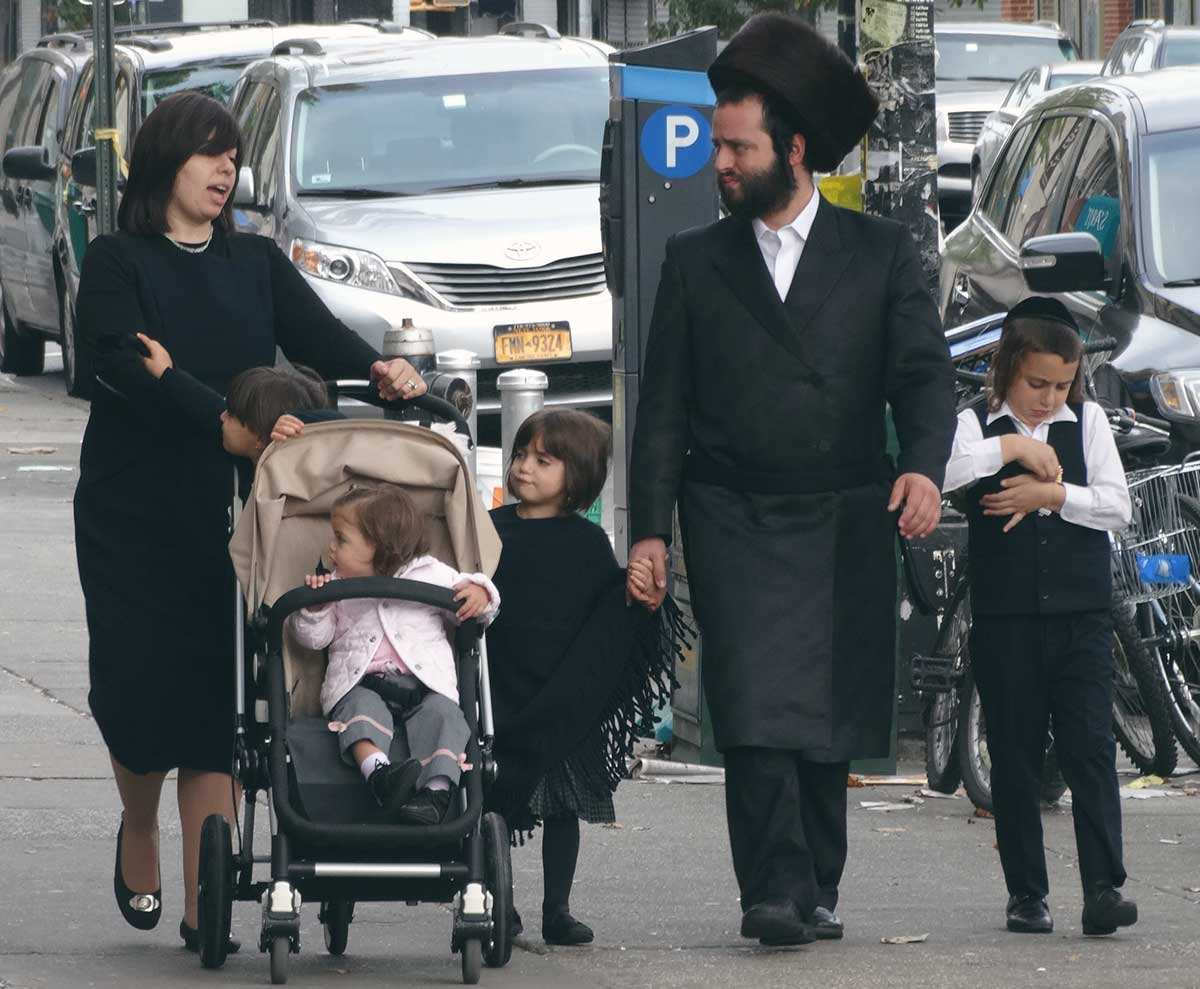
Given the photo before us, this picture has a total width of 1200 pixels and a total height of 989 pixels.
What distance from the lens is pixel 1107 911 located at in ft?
21.5

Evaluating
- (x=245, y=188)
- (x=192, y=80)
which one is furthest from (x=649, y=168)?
(x=192, y=80)

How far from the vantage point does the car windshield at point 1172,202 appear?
418 inches

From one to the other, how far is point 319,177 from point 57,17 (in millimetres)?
31813

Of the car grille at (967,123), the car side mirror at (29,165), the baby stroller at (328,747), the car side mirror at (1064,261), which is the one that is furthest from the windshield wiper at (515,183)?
the car grille at (967,123)

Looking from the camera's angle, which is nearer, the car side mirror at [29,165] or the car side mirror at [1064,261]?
the car side mirror at [1064,261]

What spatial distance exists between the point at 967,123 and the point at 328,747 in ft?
78.8

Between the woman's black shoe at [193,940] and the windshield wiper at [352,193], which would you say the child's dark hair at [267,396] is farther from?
the windshield wiper at [352,193]

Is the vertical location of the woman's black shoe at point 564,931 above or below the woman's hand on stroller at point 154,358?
below

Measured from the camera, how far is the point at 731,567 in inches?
255

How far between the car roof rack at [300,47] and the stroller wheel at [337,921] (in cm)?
1066

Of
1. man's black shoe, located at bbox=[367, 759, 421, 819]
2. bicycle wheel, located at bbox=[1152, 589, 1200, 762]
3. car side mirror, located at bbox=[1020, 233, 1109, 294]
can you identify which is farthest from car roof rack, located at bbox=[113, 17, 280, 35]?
man's black shoe, located at bbox=[367, 759, 421, 819]

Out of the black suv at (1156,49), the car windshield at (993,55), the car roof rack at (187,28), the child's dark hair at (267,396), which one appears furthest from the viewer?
the car windshield at (993,55)

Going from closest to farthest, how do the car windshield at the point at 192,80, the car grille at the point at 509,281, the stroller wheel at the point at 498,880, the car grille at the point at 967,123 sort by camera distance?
the stroller wheel at the point at 498,880, the car grille at the point at 509,281, the car windshield at the point at 192,80, the car grille at the point at 967,123

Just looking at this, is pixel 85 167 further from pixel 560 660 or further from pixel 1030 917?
pixel 1030 917
